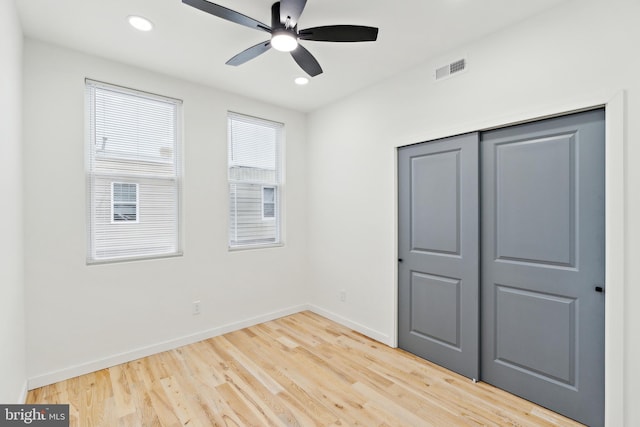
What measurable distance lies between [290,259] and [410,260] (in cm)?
172

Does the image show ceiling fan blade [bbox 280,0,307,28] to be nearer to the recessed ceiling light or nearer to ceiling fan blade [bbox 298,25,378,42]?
ceiling fan blade [bbox 298,25,378,42]

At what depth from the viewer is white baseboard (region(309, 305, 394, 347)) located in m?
3.23

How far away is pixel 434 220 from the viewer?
2.83 meters

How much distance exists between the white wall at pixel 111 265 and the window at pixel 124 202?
279 mm

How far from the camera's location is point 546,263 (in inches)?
85.8

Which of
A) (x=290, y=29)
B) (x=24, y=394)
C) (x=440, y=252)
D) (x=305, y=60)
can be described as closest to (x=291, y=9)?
(x=290, y=29)

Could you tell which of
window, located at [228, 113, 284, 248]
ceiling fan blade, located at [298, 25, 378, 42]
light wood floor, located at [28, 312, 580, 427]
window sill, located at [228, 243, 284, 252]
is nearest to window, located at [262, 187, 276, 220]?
window, located at [228, 113, 284, 248]

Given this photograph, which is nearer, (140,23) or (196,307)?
(140,23)

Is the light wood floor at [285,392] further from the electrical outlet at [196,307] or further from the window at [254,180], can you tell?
the window at [254,180]

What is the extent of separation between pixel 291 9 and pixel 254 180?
7.53 ft

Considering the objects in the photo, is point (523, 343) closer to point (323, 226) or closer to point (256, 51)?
point (323, 226)

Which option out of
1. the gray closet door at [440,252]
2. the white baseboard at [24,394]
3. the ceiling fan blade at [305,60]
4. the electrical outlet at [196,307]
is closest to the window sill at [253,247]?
the electrical outlet at [196,307]

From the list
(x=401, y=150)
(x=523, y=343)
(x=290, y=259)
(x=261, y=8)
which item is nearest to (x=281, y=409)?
(x=523, y=343)

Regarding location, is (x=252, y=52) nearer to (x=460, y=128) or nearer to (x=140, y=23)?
(x=140, y=23)
